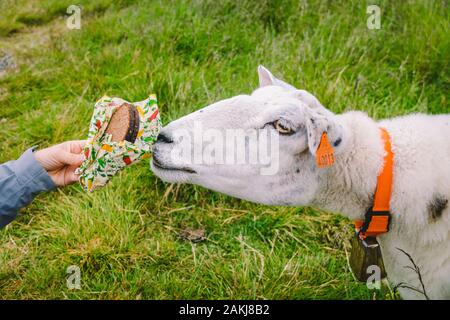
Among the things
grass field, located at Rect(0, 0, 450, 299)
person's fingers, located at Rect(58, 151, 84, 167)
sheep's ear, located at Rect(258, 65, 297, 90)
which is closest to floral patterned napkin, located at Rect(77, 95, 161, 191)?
person's fingers, located at Rect(58, 151, 84, 167)

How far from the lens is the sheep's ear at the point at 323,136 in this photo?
94.3 inches

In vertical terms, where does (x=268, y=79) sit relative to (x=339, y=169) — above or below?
above

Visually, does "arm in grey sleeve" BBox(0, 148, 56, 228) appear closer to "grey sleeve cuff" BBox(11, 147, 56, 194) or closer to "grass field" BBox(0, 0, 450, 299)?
"grey sleeve cuff" BBox(11, 147, 56, 194)

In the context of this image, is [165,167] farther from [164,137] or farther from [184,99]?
[184,99]

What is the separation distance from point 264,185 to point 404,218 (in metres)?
0.73

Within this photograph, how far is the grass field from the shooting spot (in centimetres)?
344

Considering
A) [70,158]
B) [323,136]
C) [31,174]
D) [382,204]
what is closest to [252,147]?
[323,136]

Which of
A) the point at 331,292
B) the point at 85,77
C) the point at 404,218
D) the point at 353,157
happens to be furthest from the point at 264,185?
the point at 85,77

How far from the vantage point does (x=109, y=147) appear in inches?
109

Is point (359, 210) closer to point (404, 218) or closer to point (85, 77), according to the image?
point (404, 218)

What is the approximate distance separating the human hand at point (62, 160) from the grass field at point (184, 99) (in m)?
0.59

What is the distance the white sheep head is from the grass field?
35.6 inches

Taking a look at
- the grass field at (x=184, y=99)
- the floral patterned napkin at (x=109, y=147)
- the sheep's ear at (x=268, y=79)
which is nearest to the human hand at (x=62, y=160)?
the floral patterned napkin at (x=109, y=147)

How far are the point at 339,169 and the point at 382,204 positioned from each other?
0.91 feet
